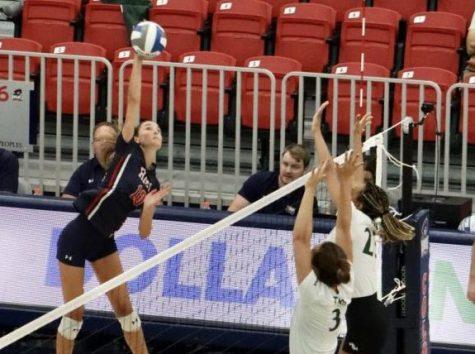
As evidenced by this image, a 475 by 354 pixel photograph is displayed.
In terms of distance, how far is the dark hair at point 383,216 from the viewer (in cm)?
971

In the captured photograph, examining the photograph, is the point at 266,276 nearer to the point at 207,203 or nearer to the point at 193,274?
the point at 193,274

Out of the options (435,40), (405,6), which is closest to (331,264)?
(435,40)

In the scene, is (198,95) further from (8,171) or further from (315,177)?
(315,177)

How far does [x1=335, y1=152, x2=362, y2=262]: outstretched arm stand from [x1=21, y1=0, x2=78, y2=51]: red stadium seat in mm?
6076

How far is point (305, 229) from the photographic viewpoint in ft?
29.5

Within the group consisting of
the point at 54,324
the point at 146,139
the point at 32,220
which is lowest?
the point at 54,324

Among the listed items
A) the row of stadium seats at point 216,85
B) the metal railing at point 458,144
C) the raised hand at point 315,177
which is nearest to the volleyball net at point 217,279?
the metal railing at point 458,144

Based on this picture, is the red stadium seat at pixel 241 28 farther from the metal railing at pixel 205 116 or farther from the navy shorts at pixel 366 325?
the navy shorts at pixel 366 325

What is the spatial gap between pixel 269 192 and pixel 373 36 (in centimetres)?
265

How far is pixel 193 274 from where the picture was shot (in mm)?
11445

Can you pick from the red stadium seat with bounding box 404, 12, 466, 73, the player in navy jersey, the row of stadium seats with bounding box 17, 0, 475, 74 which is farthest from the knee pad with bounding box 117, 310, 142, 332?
the red stadium seat with bounding box 404, 12, 466, 73

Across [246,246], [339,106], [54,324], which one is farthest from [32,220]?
[339,106]

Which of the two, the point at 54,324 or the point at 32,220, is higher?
the point at 32,220

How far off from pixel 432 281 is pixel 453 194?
4.72 ft
